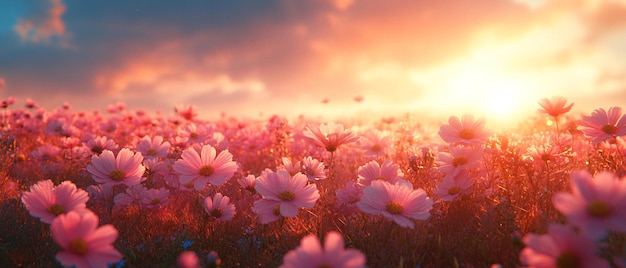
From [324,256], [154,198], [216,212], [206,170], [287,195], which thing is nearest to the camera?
[324,256]

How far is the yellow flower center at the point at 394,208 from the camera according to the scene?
7.44 ft

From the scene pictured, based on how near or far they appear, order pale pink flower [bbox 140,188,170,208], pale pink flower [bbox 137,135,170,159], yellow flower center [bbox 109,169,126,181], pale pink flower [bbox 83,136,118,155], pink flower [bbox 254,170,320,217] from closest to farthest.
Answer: pink flower [bbox 254,170,320,217] → yellow flower center [bbox 109,169,126,181] → pale pink flower [bbox 140,188,170,208] → pale pink flower [bbox 137,135,170,159] → pale pink flower [bbox 83,136,118,155]

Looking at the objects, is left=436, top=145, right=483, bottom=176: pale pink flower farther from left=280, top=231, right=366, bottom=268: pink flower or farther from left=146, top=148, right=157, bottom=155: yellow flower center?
left=146, top=148, right=157, bottom=155: yellow flower center

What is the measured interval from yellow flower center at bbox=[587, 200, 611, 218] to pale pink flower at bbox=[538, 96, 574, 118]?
6.70ft

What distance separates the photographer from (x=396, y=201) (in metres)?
2.29

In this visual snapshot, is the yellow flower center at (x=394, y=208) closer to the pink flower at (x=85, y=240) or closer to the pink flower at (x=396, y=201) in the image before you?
the pink flower at (x=396, y=201)

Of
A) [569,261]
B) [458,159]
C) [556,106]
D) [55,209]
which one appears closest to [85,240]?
[55,209]

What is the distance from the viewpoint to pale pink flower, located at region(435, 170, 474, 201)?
9.57 ft

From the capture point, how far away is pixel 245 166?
5.82 meters

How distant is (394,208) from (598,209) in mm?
939

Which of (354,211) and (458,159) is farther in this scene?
(354,211)

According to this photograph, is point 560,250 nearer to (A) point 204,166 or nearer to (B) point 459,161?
(B) point 459,161

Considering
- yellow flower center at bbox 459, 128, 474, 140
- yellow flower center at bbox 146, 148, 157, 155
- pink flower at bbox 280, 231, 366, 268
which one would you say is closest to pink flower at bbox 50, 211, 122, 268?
pink flower at bbox 280, 231, 366, 268

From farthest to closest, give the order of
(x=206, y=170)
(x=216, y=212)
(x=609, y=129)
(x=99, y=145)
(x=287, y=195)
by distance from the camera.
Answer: (x=99, y=145) < (x=609, y=129) < (x=216, y=212) < (x=206, y=170) < (x=287, y=195)
